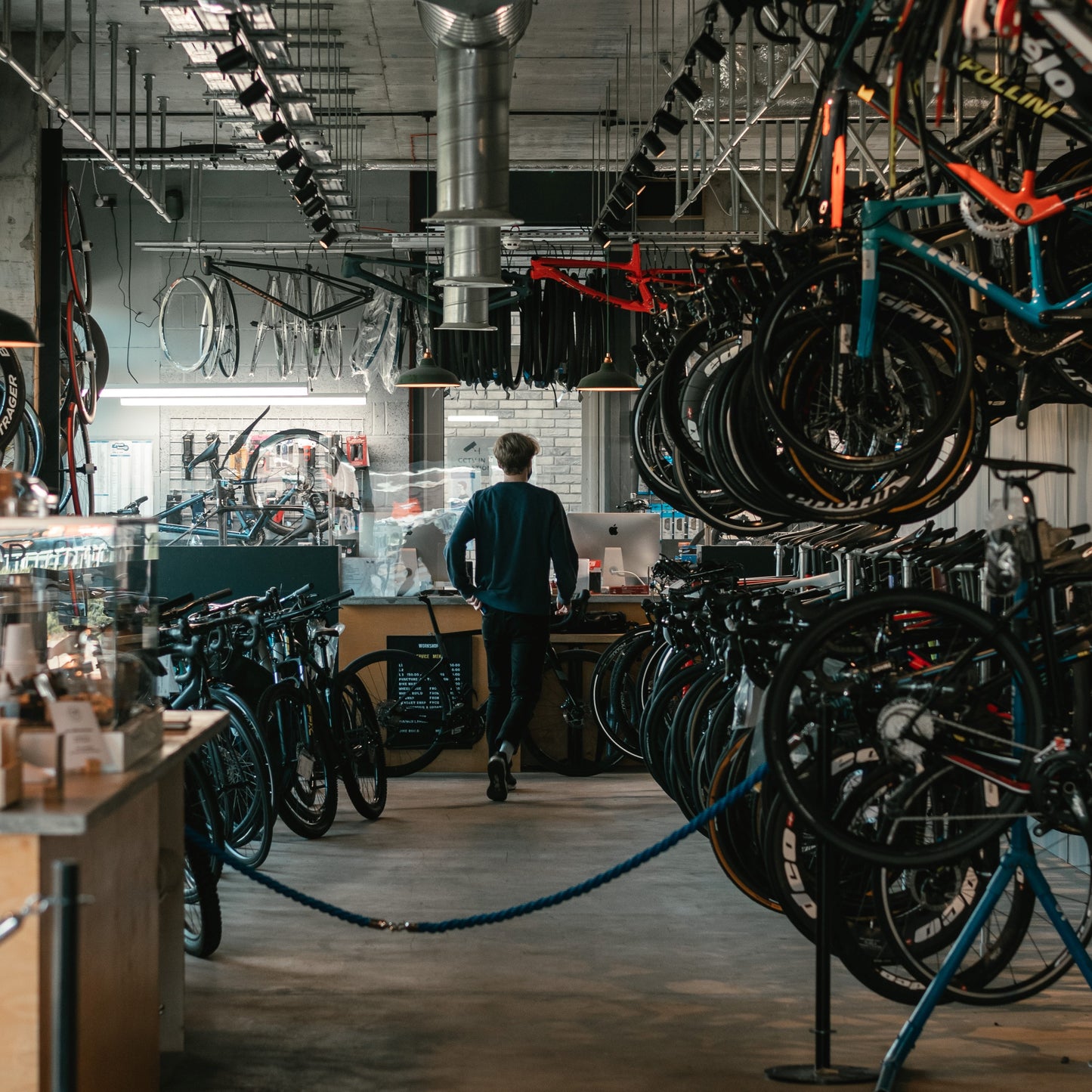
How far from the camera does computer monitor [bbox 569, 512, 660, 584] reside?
8.02 metres

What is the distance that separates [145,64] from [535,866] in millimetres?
6194

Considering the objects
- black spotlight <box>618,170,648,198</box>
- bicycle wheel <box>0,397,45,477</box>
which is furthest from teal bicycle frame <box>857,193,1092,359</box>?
bicycle wheel <box>0,397,45,477</box>

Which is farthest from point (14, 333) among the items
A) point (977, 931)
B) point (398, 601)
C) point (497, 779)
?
point (977, 931)

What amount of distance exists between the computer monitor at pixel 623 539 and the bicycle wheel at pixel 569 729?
1.07 metres

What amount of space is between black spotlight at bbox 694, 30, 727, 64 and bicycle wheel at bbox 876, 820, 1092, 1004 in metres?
3.41

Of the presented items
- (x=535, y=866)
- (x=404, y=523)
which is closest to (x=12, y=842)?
(x=535, y=866)

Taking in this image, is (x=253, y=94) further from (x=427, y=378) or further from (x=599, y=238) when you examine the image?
(x=599, y=238)

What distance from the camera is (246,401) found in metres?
11.5

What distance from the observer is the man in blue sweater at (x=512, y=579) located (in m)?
6.40

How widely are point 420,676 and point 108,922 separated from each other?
4323mm

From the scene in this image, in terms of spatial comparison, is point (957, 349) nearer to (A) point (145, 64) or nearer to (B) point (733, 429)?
(B) point (733, 429)

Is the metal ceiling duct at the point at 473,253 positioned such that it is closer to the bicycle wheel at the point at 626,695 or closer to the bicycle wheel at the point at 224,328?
the bicycle wheel at the point at 626,695

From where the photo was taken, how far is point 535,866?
16.7 ft

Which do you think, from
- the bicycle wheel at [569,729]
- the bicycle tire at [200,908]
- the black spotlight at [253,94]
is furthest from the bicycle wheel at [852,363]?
the bicycle wheel at [569,729]
